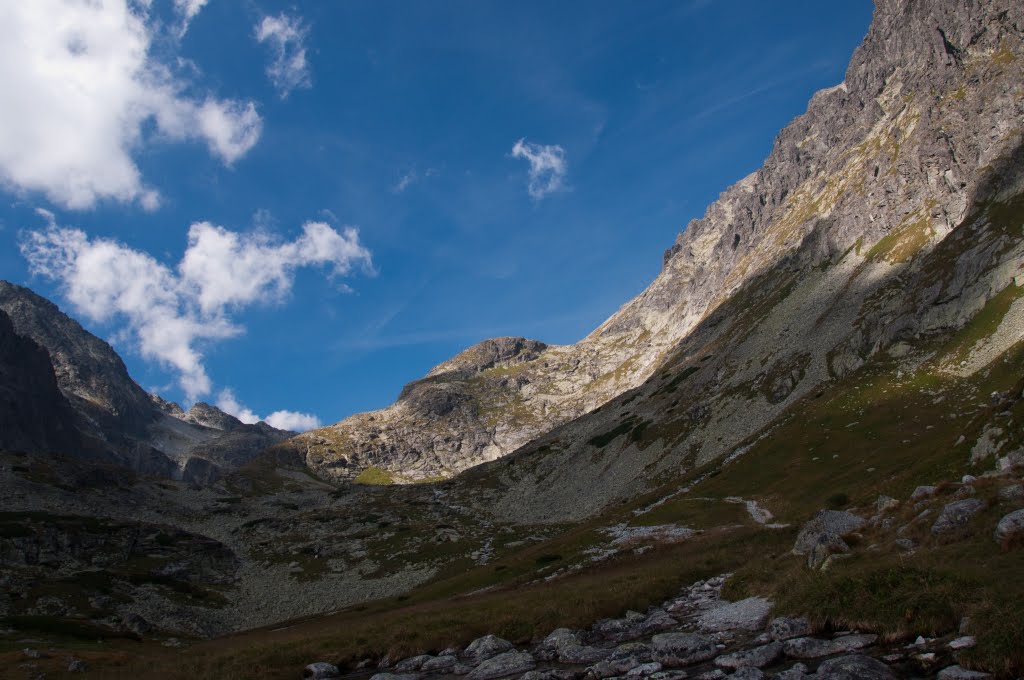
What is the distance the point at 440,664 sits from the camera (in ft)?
71.3

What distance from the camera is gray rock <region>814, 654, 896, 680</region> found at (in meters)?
11.4

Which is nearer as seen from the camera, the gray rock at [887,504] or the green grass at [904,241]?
the gray rock at [887,504]

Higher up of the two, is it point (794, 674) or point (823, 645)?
point (794, 674)

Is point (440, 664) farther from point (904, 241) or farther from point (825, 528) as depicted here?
point (904, 241)

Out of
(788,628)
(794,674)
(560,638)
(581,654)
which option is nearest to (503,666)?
(581,654)

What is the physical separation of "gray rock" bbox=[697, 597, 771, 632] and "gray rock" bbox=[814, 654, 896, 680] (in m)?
5.55

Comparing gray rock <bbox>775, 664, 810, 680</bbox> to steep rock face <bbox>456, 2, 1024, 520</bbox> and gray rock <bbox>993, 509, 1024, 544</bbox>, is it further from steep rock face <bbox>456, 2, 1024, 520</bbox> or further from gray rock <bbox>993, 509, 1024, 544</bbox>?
steep rock face <bbox>456, 2, 1024, 520</bbox>

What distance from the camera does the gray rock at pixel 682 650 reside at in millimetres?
15734

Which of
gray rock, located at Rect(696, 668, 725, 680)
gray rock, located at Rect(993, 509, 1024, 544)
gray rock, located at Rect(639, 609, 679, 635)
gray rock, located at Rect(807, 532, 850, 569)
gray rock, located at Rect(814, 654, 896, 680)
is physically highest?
gray rock, located at Rect(993, 509, 1024, 544)

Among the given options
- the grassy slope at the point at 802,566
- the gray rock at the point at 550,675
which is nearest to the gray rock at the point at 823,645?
the grassy slope at the point at 802,566

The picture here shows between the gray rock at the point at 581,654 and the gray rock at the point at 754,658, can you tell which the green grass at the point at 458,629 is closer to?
the gray rock at the point at 581,654

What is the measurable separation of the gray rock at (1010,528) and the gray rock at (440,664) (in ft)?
58.7

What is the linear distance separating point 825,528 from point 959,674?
19818 mm

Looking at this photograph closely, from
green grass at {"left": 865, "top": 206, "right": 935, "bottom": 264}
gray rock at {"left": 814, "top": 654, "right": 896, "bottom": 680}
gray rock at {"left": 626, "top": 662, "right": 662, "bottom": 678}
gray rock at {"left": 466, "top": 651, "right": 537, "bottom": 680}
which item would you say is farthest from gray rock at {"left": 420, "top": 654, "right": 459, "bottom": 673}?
green grass at {"left": 865, "top": 206, "right": 935, "bottom": 264}
